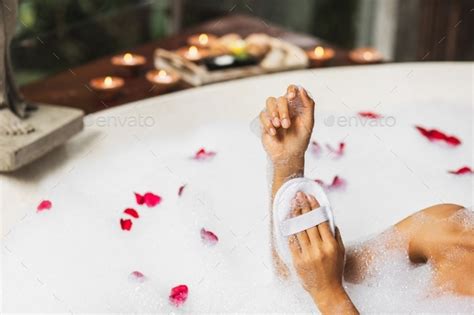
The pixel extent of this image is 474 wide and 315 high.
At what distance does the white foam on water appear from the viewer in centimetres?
145

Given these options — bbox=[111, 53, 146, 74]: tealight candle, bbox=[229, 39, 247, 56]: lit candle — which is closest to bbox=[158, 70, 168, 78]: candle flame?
bbox=[111, 53, 146, 74]: tealight candle

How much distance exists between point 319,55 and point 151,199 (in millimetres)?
1181

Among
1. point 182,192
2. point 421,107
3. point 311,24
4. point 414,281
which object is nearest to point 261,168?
point 182,192

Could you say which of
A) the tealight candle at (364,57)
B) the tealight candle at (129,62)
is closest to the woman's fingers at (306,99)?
the tealight candle at (129,62)

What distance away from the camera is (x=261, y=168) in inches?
71.3

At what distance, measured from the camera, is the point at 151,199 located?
68.4 inches

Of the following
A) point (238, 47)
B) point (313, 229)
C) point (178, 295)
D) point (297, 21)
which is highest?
point (313, 229)

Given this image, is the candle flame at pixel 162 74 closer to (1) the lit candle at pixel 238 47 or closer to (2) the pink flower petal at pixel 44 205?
(1) the lit candle at pixel 238 47

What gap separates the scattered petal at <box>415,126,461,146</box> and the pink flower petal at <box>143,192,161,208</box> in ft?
2.67

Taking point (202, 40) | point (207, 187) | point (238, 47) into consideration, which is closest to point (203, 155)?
point (207, 187)

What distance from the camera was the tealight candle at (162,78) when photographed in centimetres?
242

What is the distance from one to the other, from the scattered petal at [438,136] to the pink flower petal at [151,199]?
815 millimetres

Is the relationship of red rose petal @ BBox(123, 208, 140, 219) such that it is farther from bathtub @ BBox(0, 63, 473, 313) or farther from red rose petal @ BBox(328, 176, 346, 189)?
red rose petal @ BBox(328, 176, 346, 189)

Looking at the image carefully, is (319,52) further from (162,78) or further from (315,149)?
(315,149)
